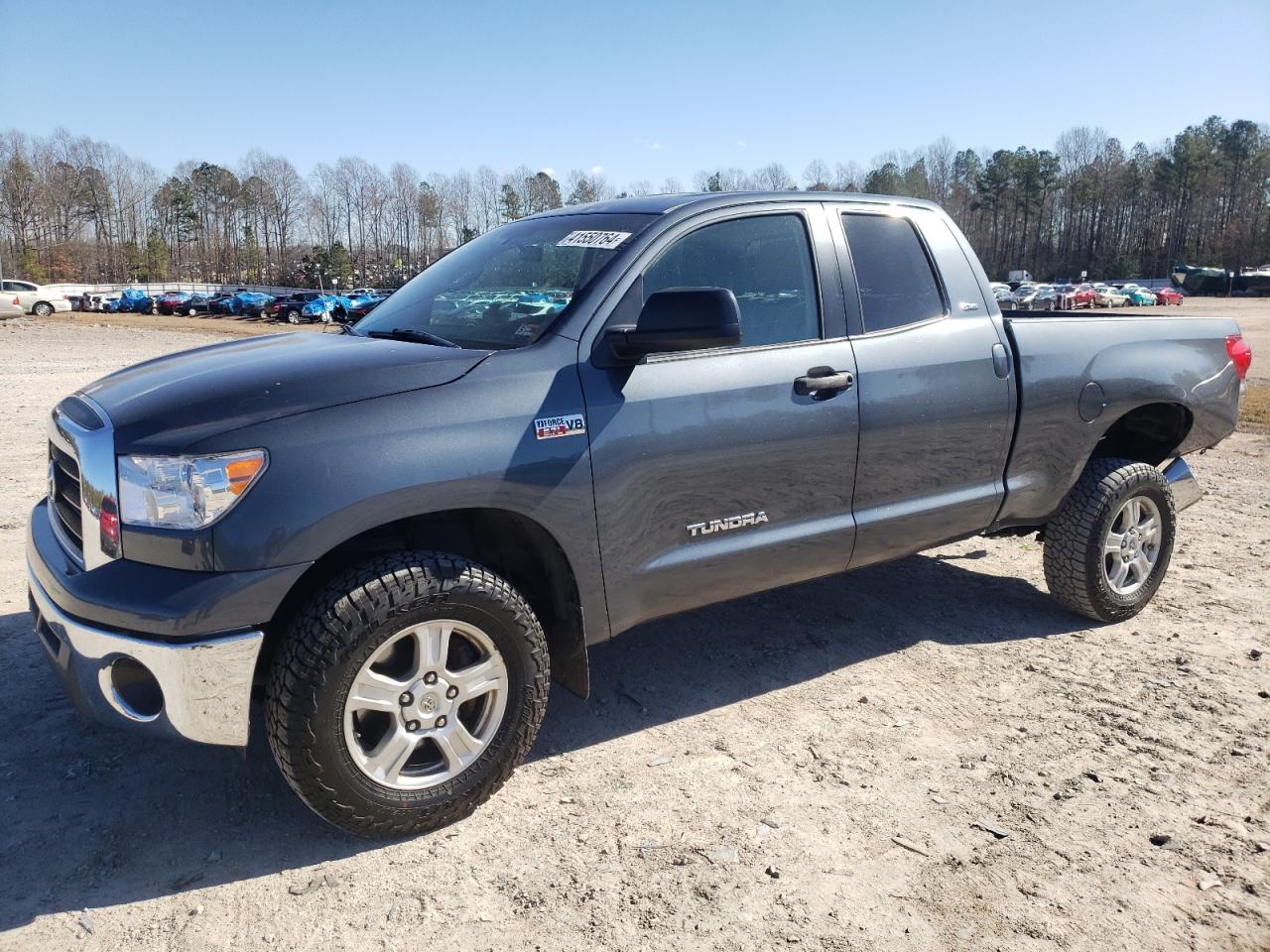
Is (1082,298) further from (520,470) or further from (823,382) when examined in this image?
(520,470)

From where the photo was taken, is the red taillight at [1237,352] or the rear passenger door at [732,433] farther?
the red taillight at [1237,352]

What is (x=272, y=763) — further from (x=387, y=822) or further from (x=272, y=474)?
(x=272, y=474)

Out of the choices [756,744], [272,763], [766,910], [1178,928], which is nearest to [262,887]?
[272,763]

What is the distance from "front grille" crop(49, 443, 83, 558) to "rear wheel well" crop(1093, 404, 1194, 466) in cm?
453

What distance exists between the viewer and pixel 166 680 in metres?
2.51

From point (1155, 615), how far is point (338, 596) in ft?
13.7

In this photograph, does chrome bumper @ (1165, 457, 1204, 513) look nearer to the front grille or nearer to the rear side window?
the rear side window

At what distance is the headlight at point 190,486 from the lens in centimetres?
249

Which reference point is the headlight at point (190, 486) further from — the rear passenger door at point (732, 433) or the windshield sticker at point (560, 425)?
the rear passenger door at point (732, 433)

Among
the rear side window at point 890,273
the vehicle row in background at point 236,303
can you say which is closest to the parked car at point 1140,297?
the vehicle row in background at point 236,303

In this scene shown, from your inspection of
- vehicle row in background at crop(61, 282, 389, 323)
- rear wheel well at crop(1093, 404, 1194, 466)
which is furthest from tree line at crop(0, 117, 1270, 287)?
rear wheel well at crop(1093, 404, 1194, 466)

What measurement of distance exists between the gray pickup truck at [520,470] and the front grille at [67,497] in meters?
0.02

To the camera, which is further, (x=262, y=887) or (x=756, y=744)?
(x=756, y=744)

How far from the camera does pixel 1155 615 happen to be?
190 inches
